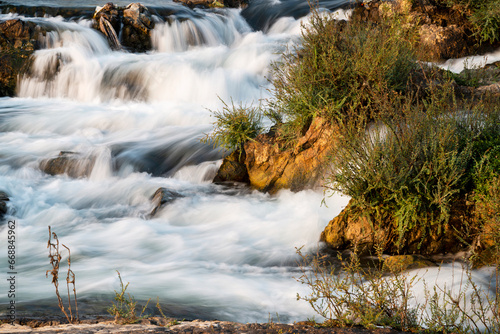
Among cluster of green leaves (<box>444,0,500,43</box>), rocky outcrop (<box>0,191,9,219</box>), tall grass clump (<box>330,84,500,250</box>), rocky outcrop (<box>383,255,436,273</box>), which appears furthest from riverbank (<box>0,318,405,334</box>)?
cluster of green leaves (<box>444,0,500,43</box>)

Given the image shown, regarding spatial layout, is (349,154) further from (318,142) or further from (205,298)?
(205,298)

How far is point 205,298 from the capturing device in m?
4.82

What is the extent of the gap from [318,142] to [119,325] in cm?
416

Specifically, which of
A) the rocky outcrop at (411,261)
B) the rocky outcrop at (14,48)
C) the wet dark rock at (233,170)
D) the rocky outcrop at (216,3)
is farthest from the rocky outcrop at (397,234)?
the rocky outcrop at (216,3)

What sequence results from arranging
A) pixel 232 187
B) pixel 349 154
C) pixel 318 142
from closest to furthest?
pixel 349 154
pixel 318 142
pixel 232 187

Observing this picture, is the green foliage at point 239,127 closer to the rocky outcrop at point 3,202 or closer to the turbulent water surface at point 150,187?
the turbulent water surface at point 150,187

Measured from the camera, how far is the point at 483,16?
1190cm

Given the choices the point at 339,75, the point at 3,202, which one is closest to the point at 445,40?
the point at 339,75

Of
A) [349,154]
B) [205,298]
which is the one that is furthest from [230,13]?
[205,298]

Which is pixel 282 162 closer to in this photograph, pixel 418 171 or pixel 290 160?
pixel 290 160

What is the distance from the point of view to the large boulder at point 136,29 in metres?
14.8

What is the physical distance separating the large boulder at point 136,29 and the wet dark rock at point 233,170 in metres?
8.24

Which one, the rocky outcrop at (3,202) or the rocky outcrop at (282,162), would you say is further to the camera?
the rocky outcrop at (3,202)

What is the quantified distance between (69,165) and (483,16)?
9.91 meters
